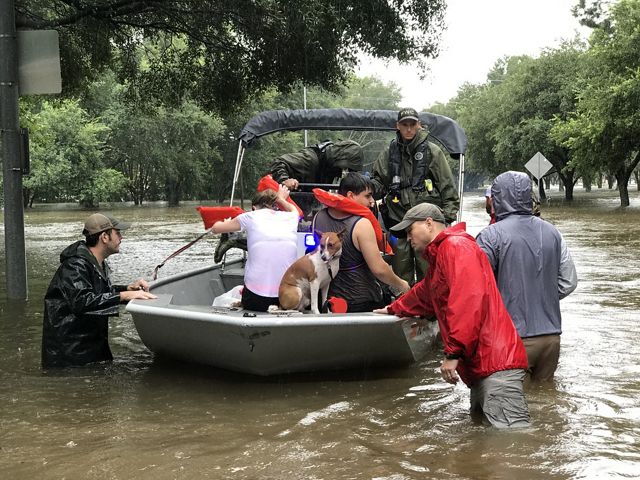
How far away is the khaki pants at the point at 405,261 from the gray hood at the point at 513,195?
267cm

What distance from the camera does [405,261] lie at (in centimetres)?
772

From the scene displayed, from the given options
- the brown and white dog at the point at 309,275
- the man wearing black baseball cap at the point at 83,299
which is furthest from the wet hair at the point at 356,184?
the man wearing black baseball cap at the point at 83,299

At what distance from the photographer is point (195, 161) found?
51219 millimetres

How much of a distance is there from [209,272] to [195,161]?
43.9 m

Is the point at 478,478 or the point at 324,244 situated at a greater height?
the point at 324,244

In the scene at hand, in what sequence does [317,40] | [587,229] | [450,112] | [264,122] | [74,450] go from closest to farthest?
[74,450]
[264,122]
[317,40]
[587,229]
[450,112]

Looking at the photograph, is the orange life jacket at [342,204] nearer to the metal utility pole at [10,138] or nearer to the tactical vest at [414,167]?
the tactical vest at [414,167]

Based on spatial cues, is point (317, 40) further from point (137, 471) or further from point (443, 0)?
point (137, 471)

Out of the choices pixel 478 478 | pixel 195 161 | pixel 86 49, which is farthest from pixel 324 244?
pixel 195 161

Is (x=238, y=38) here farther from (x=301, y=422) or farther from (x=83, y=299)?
(x=301, y=422)

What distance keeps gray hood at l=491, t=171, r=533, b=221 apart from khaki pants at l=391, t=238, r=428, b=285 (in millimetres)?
2670

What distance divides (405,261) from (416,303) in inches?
101

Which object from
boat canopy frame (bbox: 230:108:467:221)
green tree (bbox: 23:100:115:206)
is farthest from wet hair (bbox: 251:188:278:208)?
green tree (bbox: 23:100:115:206)

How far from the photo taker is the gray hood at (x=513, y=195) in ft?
16.3
